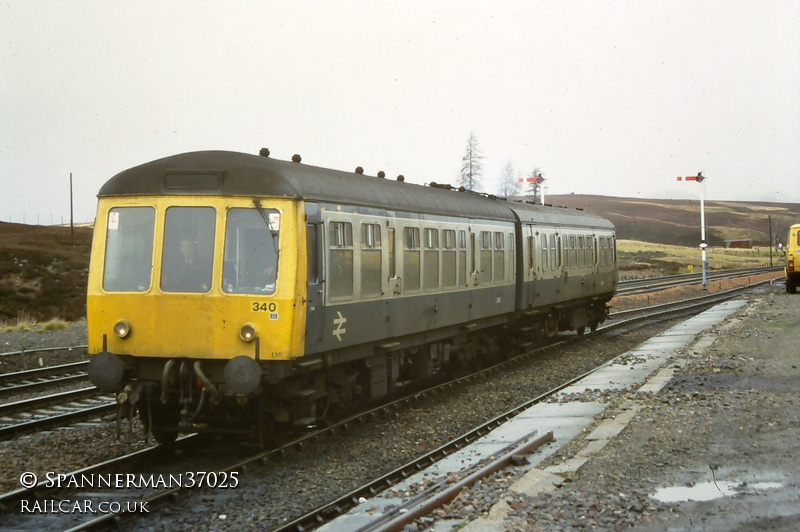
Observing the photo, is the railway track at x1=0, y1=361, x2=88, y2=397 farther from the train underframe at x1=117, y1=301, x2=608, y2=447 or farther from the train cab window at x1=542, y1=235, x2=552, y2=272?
the train cab window at x1=542, y1=235, x2=552, y2=272

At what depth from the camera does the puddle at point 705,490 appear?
7.59 m

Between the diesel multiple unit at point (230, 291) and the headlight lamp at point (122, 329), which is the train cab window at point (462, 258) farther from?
the headlight lamp at point (122, 329)

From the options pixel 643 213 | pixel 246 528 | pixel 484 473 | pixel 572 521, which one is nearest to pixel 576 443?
pixel 484 473

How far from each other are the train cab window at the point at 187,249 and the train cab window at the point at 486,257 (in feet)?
25.3

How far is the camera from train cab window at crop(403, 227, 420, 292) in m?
13.4

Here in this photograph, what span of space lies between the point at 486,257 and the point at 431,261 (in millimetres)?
3032

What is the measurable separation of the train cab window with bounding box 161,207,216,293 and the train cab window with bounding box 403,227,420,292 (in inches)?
148

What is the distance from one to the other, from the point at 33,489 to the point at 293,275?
3323mm

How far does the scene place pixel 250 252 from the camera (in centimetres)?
998

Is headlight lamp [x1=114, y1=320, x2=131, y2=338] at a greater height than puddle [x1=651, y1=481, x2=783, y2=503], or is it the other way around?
headlight lamp [x1=114, y1=320, x2=131, y2=338]

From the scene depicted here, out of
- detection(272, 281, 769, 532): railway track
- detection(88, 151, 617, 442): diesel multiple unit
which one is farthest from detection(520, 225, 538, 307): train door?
detection(88, 151, 617, 442): diesel multiple unit

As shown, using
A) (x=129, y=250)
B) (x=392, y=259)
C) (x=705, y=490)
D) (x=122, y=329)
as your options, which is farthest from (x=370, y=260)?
(x=705, y=490)

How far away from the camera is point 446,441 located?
11703 mm

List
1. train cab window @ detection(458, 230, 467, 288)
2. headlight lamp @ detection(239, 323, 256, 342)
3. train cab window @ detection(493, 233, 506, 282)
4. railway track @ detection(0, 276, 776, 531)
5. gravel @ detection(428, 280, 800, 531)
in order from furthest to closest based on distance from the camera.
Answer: train cab window @ detection(493, 233, 506, 282) → train cab window @ detection(458, 230, 467, 288) → headlight lamp @ detection(239, 323, 256, 342) → railway track @ detection(0, 276, 776, 531) → gravel @ detection(428, 280, 800, 531)
